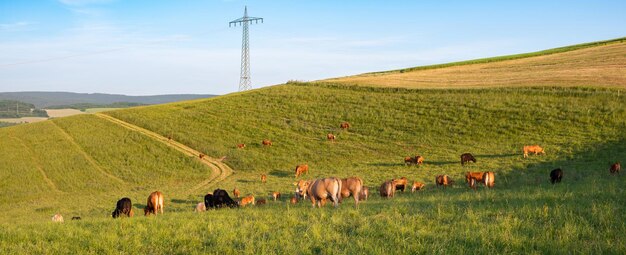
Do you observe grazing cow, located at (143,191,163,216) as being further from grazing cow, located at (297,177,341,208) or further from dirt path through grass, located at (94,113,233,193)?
dirt path through grass, located at (94,113,233,193)

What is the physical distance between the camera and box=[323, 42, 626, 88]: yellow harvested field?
4888cm

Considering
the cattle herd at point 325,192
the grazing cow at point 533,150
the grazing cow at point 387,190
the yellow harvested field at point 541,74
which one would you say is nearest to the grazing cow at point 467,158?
the grazing cow at point 533,150

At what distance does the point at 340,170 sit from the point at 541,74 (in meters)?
36.4

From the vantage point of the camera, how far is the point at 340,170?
32.7m

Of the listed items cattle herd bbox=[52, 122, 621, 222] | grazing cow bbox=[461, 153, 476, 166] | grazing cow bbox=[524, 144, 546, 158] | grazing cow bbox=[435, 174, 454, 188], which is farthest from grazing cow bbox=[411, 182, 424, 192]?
grazing cow bbox=[524, 144, 546, 158]

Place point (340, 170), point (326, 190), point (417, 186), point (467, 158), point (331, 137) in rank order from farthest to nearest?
1. point (331, 137)
2. point (340, 170)
3. point (467, 158)
4. point (417, 186)
5. point (326, 190)

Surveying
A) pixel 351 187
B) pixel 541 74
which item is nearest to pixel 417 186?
pixel 351 187

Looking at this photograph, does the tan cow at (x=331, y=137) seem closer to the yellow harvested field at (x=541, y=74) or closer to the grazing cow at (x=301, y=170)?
the grazing cow at (x=301, y=170)

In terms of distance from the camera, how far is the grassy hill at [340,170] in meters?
9.84

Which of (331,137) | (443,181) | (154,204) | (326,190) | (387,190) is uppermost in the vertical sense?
(326,190)

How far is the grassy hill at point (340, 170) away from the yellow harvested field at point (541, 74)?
8.49ft

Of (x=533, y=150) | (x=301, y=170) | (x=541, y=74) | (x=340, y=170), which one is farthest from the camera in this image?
(x=541, y=74)

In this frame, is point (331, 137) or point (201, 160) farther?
point (331, 137)

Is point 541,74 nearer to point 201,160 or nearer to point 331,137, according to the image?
point 331,137
